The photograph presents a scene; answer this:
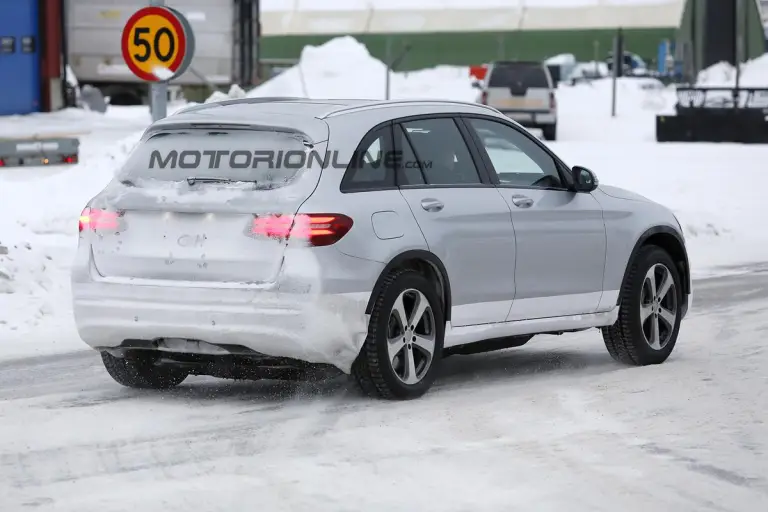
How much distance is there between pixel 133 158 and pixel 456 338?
194 centimetres

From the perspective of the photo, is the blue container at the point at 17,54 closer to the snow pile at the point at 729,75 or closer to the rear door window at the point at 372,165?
the snow pile at the point at 729,75

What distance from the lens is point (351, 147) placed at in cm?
909

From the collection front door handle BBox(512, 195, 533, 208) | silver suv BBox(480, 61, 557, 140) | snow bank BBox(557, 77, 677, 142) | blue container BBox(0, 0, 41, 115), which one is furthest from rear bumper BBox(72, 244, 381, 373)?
blue container BBox(0, 0, 41, 115)

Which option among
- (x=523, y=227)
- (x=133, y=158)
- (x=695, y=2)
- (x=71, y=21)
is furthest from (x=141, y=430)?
(x=695, y=2)

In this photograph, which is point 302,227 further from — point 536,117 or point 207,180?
point 536,117

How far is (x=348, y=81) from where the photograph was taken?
61469mm

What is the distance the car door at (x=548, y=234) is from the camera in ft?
32.6

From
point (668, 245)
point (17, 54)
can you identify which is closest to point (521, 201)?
point (668, 245)

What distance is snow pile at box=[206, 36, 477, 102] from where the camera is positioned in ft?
185

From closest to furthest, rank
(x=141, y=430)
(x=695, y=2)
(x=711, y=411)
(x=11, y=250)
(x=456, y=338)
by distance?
(x=141, y=430) → (x=711, y=411) → (x=456, y=338) → (x=11, y=250) → (x=695, y=2)

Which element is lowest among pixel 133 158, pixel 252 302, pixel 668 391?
pixel 668 391

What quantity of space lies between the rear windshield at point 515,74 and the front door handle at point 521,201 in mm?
30087

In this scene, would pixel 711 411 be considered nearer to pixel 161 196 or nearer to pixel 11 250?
pixel 161 196

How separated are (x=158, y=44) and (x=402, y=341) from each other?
5.60 m
